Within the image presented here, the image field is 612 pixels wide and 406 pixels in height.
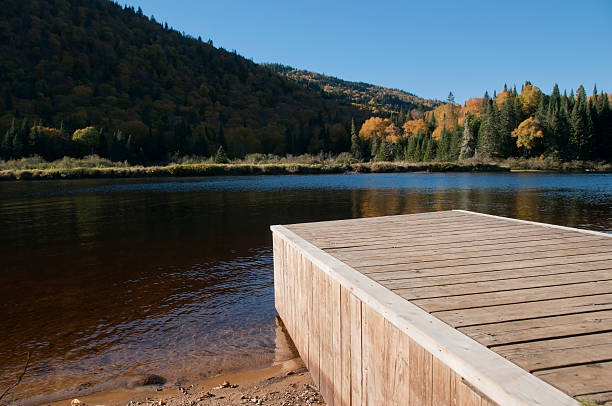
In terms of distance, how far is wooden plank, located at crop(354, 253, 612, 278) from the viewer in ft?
12.0

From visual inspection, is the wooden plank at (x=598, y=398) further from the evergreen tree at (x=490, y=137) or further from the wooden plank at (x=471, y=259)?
the evergreen tree at (x=490, y=137)

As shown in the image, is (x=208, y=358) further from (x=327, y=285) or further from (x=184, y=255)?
(x=184, y=255)

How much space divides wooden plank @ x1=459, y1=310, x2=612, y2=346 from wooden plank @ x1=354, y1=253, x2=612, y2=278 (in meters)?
1.13

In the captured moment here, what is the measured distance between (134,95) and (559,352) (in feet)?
462

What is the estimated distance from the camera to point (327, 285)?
3.85m

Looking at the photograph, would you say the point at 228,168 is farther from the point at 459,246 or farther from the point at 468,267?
the point at 468,267

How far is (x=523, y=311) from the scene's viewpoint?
2650 millimetres

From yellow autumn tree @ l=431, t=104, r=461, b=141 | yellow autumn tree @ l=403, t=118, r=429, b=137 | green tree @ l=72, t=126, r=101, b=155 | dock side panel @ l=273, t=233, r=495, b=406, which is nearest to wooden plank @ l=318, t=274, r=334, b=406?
dock side panel @ l=273, t=233, r=495, b=406

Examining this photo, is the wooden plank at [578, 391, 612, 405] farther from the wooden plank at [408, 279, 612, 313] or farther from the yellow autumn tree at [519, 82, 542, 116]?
the yellow autumn tree at [519, 82, 542, 116]

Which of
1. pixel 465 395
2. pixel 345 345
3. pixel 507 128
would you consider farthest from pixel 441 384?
pixel 507 128

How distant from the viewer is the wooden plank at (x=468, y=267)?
365 centimetres

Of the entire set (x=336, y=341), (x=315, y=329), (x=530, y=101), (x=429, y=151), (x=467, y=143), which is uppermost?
(x=530, y=101)

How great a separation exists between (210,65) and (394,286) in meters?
168

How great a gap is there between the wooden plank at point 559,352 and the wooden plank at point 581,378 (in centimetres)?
4
